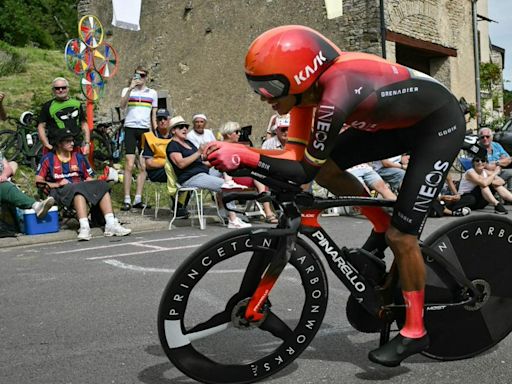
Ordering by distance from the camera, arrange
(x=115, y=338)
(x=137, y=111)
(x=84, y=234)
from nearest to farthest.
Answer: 1. (x=115, y=338)
2. (x=84, y=234)
3. (x=137, y=111)

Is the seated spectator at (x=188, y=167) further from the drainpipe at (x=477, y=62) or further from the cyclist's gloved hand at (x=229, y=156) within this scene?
the drainpipe at (x=477, y=62)

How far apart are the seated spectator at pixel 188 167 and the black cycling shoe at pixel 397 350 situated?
6.22m

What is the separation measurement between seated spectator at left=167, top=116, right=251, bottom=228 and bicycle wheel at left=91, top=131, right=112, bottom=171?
2.97 metres

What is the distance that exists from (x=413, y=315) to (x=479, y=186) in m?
8.32

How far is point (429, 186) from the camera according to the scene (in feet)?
10.5

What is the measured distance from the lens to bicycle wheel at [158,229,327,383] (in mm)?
2957

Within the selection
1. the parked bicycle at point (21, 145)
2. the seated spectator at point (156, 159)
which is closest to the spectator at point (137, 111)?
the seated spectator at point (156, 159)

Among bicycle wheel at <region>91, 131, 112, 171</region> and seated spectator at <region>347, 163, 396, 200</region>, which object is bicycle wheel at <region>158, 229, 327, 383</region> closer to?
seated spectator at <region>347, 163, 396, 200</region>

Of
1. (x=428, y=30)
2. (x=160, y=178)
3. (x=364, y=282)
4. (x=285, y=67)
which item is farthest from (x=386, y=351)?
(x=428, y=30)

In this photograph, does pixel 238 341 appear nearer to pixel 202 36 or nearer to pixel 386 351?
pixel 386 351

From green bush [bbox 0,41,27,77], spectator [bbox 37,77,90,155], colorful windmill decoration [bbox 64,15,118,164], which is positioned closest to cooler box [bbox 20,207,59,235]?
spectator [bbox 37,77,90,155]

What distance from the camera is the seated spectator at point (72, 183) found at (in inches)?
347

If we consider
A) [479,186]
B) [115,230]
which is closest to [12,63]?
[115,230]

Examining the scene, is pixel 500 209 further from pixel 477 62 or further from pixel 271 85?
pixel 477 62
